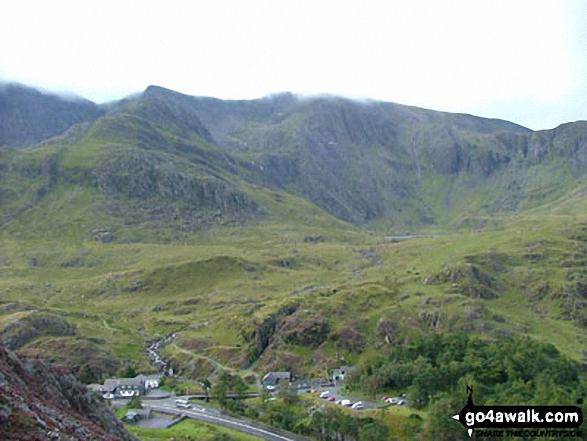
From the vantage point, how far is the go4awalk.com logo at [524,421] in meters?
77.8

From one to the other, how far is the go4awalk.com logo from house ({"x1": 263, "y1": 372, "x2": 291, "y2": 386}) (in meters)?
62.4

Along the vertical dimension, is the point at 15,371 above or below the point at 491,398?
above

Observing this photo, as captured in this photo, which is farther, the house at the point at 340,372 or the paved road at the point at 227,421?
the house at the point at 340,372

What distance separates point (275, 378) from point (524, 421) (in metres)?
80.1

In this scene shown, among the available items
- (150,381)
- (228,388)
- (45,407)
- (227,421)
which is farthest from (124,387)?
(45,407)

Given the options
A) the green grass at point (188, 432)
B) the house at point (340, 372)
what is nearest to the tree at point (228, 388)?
the green grass at point (188, 432)

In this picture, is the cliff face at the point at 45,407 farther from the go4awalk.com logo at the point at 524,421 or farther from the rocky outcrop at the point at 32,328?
the rocky outcrop at the point at 32,328

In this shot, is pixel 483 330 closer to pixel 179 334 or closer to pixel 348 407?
pixel 348 407

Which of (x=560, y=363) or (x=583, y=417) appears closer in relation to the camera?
(x=583, y=417)

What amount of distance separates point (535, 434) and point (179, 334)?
130 meters

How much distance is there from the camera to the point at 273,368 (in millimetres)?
160000

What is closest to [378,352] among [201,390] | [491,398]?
[201,390]

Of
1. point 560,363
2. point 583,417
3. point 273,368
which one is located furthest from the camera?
point 273,368

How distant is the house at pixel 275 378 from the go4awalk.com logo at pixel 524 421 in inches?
2457
